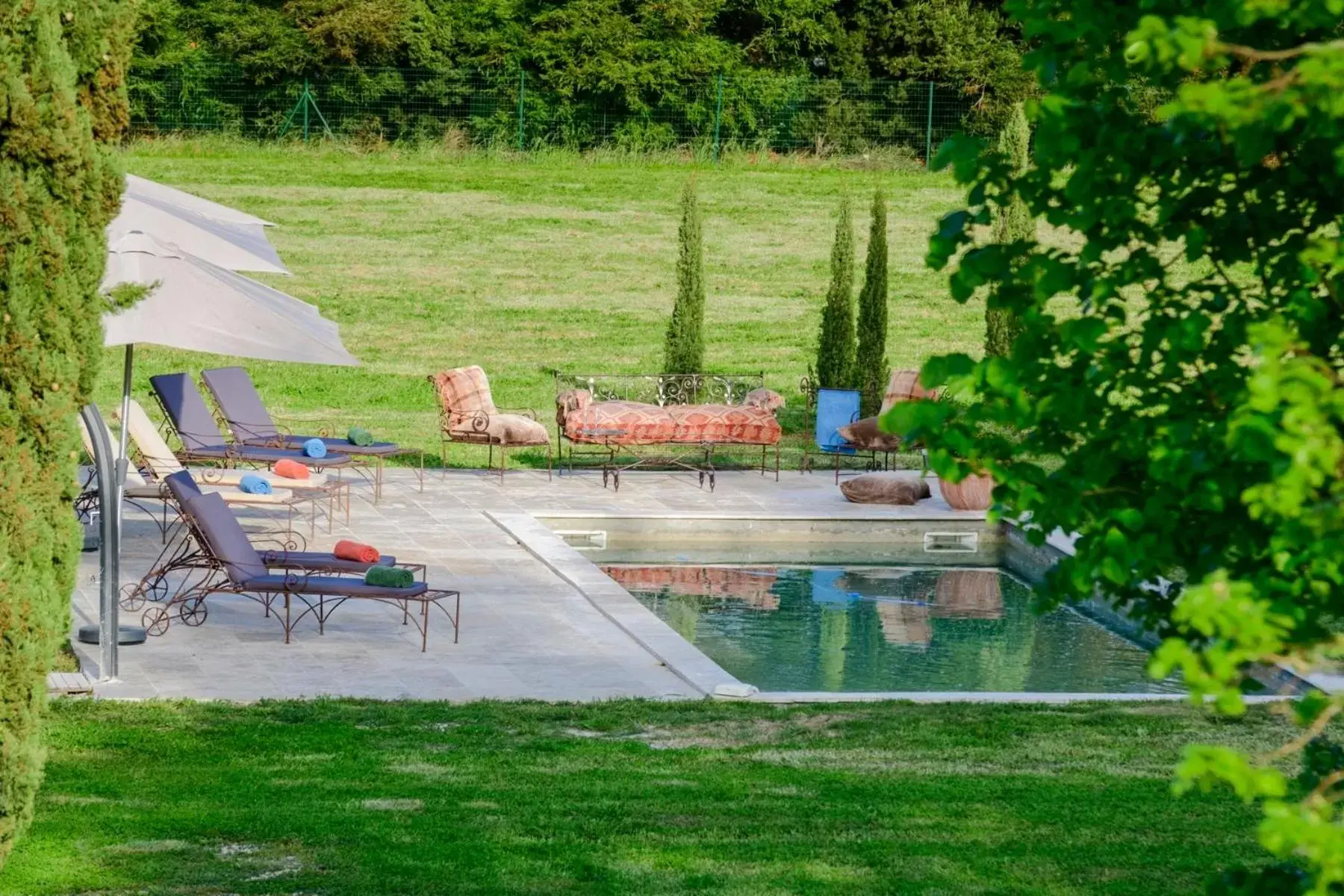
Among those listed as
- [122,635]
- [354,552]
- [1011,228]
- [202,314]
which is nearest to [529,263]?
[1011,228]

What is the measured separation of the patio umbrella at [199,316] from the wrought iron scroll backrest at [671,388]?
17.6 feet

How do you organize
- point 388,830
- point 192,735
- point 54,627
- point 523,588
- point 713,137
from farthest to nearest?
point 713,137
point 523,588
point 192,735
point 388,830
point 54,627

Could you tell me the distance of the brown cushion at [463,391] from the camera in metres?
15.8

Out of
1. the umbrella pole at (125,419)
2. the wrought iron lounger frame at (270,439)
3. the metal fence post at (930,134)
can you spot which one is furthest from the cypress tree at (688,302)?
the metal fence post at (930,134)

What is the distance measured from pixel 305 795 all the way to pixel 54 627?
4.40 ft

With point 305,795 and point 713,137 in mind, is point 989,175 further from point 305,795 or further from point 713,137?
point 713,137

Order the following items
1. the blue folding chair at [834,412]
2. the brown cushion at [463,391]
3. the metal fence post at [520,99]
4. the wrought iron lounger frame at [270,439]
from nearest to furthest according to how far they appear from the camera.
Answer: the wrought iron lounger frame at [270,439], the brown cushion at [463,391], the blue folding chair at [834,412], the metal fence post at [520,99]

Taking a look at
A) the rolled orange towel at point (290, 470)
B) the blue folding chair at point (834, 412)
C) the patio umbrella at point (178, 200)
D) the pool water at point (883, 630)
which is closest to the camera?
the pool water at point (883, 630)

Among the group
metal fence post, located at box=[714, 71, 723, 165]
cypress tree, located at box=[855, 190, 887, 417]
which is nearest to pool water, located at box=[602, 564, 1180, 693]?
cypress tree, located at box=[855, 190, 887, 417]

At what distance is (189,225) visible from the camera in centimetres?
1120

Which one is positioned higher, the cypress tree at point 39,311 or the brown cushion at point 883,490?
the cypress tree at point 39,311

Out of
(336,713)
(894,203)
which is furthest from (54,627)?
(894,203)

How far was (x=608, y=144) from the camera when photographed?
37500 mm

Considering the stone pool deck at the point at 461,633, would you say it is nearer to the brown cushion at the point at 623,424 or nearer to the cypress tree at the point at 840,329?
the brown cushion at the point at 623,424
